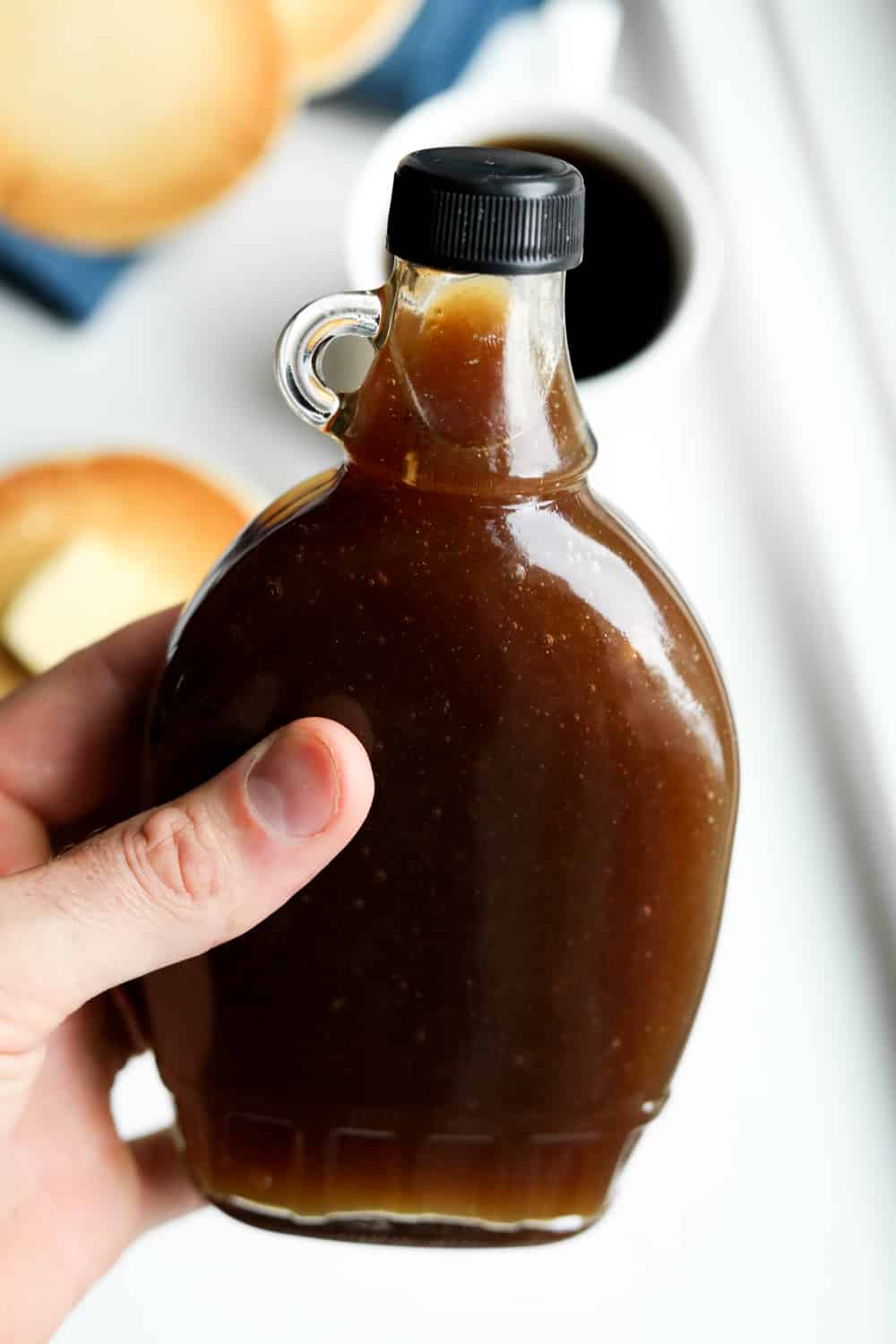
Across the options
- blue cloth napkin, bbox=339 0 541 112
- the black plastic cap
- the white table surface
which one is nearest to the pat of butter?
the white table surface

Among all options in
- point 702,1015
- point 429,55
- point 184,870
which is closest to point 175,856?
point 184,870

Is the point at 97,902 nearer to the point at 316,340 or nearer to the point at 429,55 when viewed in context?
the point at 316,340

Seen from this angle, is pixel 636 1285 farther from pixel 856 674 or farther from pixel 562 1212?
pixel 856 674

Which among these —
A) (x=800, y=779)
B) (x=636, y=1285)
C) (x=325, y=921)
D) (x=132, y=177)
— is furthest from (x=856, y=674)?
(x=132, y=177)

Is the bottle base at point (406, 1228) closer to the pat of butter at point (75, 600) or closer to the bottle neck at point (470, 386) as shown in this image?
the bottle neck at point (470, 386)

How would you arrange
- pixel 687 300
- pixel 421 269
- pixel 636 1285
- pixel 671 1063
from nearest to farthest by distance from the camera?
pixel 421 269, pixel 671 1063, pixel 636 1285, pixel 687 300

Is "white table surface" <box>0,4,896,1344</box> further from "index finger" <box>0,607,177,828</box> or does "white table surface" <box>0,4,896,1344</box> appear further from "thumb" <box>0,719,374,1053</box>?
"thumb" <box>0,719,374,1053</box>

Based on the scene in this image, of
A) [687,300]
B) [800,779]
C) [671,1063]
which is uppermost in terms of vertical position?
[687,300]
